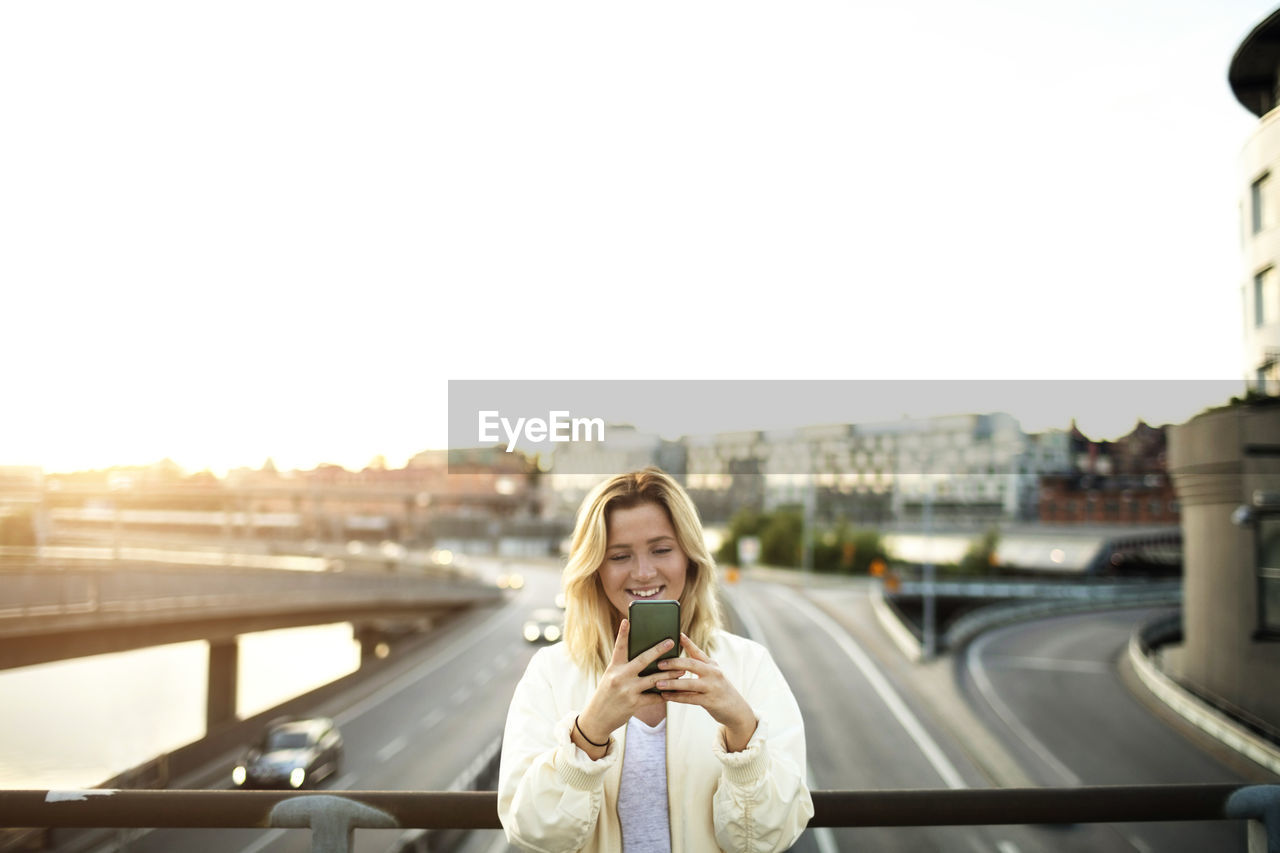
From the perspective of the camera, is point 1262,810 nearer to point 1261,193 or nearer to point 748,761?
point 748,761

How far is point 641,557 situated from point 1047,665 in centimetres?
4138

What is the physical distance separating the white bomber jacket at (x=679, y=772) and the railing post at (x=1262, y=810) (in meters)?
1.03

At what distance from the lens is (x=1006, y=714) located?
103ft

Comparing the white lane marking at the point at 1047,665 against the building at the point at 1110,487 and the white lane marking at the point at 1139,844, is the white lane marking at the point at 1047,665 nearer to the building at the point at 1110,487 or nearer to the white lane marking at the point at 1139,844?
the white lane marking at the point at 1139,844

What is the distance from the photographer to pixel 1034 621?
171ft

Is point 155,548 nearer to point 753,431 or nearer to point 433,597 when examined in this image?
point 433,597

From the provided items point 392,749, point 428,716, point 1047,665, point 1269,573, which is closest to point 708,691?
point 1269,573

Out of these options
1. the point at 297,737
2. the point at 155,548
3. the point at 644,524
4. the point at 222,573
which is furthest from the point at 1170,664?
the point at 155,548

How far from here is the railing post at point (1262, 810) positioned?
200 cm

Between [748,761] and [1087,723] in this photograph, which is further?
[1087,723]

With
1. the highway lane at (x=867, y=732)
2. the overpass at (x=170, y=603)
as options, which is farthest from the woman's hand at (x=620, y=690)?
the overpass at (x=170, y=603)

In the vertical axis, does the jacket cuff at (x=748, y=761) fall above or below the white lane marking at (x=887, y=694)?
above

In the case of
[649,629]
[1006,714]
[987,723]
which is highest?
[649,629]

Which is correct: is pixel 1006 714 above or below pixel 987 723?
above
